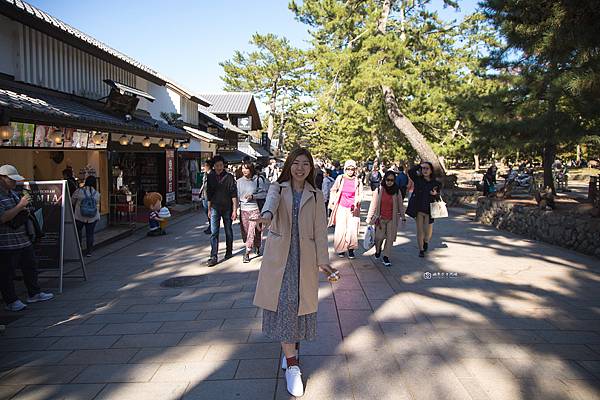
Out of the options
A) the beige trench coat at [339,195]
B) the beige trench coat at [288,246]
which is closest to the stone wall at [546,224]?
the beige trench coat at [339,195]

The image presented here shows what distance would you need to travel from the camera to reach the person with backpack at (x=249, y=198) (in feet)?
24.5

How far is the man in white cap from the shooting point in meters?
4.87

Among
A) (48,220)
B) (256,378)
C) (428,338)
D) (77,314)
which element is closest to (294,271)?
(256,378)

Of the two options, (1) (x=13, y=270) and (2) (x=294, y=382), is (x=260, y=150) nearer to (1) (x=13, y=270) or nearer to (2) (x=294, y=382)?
(1) (x=13, y=270)

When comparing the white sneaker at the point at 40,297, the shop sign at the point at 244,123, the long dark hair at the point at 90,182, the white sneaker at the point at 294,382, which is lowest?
the white sneaker at the point at 40,297

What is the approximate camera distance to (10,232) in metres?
4.94

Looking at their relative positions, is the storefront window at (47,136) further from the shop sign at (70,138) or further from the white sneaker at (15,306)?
the white sneaker at (15,306)

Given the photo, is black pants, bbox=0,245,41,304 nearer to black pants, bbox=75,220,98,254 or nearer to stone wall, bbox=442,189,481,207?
black pants, bbox=75,220,98,254

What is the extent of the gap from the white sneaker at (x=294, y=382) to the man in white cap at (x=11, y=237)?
12.7ft

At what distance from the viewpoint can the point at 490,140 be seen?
1107 centimetres

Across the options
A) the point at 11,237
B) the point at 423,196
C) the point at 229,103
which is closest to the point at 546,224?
the point at 423,196

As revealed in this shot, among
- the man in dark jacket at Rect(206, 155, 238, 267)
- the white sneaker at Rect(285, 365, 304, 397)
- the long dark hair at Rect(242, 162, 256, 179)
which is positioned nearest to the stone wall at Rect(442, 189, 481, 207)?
the long dark hair at Rect(242, 162, 256, 179)

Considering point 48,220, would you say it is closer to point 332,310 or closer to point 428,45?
A: point 332,310

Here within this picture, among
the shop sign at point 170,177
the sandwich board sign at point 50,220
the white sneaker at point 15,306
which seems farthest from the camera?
the shop sign at point 170,177
